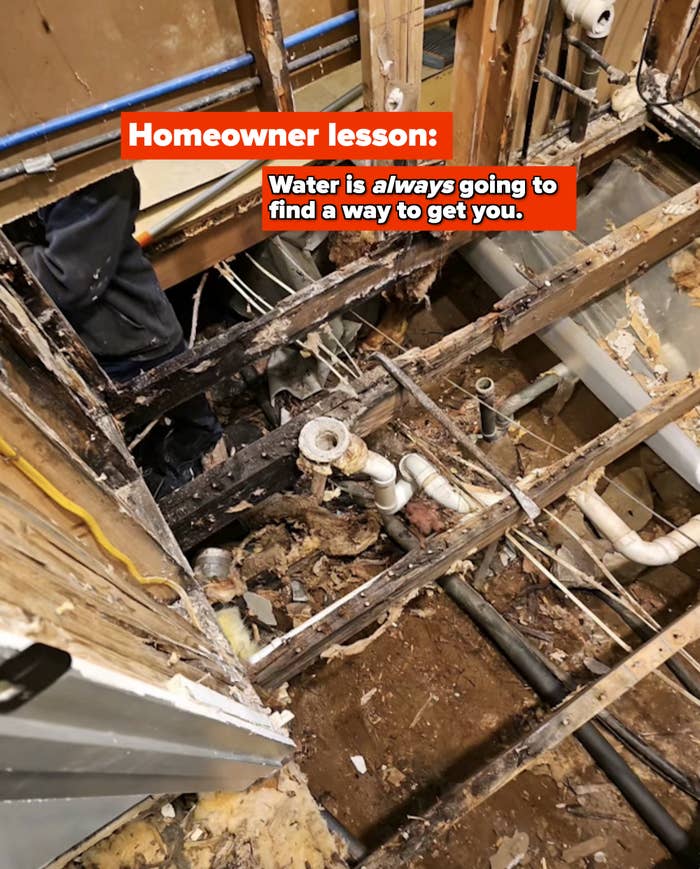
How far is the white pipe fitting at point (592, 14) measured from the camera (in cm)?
219

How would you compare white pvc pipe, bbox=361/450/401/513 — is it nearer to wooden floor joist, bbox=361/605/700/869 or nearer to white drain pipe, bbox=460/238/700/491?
wooden floor joist, bbox=361/605/700/869

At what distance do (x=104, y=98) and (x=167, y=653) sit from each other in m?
1.73

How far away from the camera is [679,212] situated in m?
2.46

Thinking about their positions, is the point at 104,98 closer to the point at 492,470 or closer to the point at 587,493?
the point at 492,470

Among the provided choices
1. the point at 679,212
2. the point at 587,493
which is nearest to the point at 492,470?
the point at 587,493

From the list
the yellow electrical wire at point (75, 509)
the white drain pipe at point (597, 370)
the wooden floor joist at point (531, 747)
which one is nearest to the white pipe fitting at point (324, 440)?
the yellow electrical wire at point (75, 509)

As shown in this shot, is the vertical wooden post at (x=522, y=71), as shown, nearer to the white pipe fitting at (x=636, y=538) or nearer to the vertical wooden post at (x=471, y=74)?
the vertical wooden post at (x=471, y=74)

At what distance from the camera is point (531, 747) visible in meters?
1.85

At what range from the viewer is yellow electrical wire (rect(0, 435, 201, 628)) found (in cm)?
101

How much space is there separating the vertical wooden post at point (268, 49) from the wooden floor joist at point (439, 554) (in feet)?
4.94

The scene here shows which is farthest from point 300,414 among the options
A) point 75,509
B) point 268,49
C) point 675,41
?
point 675,41

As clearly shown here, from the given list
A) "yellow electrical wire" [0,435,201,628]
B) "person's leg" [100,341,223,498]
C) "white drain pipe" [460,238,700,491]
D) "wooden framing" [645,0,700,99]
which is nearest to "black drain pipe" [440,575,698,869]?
"white drain pipe" [460,238,700,491]

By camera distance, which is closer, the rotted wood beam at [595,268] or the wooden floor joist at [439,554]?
the wooden floor joist at [439,554]

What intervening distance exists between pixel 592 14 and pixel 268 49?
111 centimetres
